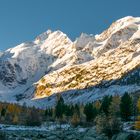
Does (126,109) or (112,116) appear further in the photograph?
(126,109)

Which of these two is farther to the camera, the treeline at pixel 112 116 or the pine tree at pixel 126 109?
the pine tree at pixel 126 109

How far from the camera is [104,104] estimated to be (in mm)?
184000

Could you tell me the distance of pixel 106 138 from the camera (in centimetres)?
10419

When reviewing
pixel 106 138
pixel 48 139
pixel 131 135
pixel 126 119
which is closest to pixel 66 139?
pixel 48 139

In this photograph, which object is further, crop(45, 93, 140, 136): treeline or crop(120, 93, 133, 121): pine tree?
crop(120, 93, 133, 121): pine tree

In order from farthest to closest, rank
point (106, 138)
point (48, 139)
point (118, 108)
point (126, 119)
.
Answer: point (118, 108) < point (126, 119) < point (48, 139) < point (106, 138)

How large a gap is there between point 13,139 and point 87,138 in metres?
18.0

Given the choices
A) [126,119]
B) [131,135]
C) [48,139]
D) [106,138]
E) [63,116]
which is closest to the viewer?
[131,135]

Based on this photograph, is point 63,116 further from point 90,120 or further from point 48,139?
point 48,139

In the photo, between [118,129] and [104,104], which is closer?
[118,129]

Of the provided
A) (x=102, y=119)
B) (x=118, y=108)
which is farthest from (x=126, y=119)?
(x=102, y=119)

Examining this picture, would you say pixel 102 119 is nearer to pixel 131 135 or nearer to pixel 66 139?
pixel 66 139

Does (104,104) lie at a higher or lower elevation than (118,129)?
higher

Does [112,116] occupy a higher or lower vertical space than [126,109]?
lower
